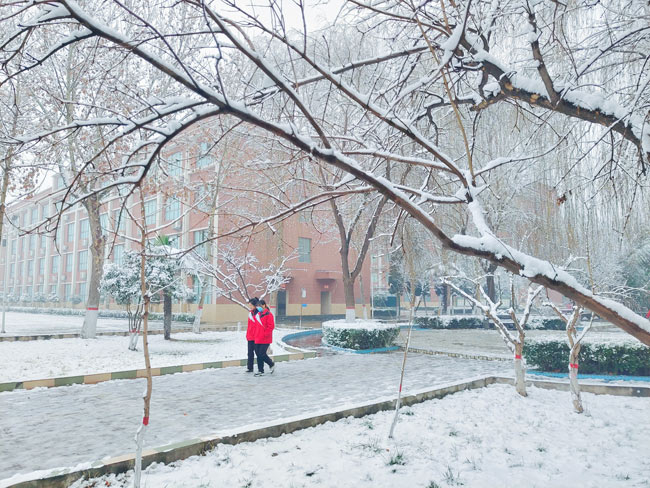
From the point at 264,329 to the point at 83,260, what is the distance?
4460 cm

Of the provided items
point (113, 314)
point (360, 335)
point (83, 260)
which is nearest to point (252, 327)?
point (360, 335)

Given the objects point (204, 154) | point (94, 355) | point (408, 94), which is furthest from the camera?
point (94, 355)

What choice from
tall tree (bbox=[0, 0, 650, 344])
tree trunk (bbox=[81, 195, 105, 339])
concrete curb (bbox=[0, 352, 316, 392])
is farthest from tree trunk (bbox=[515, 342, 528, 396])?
tree trunk (bbox=[81, 195, 105, 339])

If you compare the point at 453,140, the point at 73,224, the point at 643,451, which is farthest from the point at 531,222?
the point at 73,224

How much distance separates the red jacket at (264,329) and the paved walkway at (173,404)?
2.67 ft

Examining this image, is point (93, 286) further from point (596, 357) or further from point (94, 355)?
point (596, 357)

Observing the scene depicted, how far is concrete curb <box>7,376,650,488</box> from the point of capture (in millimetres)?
3678

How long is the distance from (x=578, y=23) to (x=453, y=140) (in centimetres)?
708

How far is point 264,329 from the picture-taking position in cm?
923

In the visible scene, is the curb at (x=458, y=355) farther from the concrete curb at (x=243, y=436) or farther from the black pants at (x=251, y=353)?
the black pants at (x=251, y=353)

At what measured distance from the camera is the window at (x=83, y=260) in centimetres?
4650

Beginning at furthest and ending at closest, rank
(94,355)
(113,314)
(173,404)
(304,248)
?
(304,248) → (113,314) → (94,355) → (173,404)

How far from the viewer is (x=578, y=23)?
7.47 m

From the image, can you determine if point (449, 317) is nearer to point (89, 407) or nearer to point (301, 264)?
point (301, 264)
